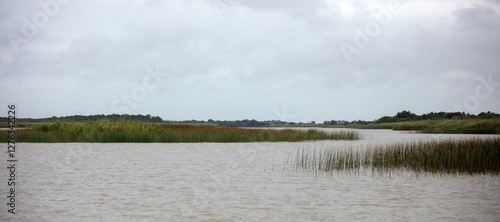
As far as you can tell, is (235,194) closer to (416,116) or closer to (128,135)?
(128,135)

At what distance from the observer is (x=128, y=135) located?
30.8 m

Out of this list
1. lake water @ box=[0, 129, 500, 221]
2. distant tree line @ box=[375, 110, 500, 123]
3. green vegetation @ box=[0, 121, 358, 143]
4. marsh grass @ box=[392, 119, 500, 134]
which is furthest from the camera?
distant tree line @ box=[375, 110, 500, 123]

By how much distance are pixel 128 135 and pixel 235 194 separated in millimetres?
20765

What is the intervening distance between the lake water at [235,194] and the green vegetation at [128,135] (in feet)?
41.3

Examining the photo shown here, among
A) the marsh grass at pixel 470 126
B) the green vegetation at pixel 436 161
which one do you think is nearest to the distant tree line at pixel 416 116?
the marsh grass at pixel 470 126

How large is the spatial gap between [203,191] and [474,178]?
850cm

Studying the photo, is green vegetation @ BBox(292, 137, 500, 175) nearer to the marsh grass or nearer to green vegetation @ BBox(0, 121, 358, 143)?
green vegetation @ BBox(0, 121, 358, 143)

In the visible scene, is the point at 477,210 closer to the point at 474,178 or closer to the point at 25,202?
the point at 474,178

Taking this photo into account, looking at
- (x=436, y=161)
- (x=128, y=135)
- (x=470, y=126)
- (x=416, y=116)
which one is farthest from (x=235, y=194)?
(x=416, y=116)

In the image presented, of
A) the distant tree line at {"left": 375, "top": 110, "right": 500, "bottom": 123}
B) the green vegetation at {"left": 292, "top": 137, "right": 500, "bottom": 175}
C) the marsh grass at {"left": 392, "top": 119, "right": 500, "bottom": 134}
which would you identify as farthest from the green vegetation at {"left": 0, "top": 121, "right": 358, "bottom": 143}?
the distant tree line at {"left": 375, "top": 110, "right": 500, "bottom": 123}

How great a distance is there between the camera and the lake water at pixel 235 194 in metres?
9.17

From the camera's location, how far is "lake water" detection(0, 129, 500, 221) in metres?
9.17

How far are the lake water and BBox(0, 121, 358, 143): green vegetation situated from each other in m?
12.6

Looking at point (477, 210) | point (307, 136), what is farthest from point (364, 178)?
point (307, 136)
